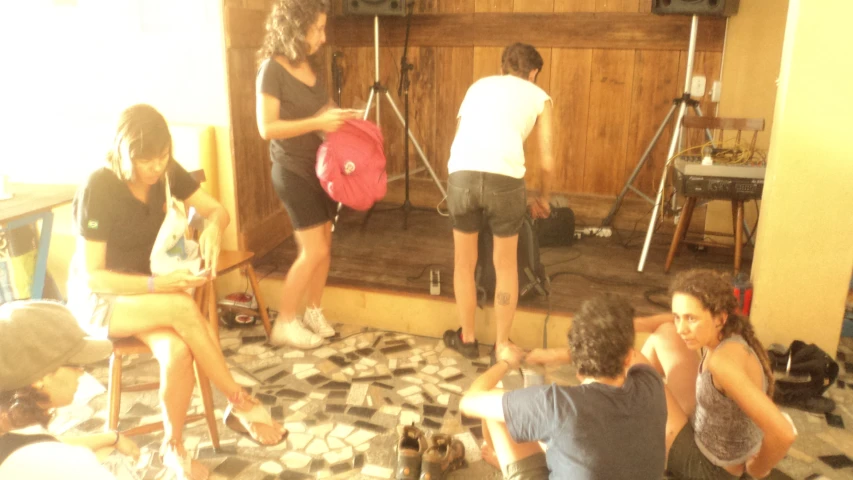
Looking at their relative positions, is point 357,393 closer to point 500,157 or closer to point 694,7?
point 500,157

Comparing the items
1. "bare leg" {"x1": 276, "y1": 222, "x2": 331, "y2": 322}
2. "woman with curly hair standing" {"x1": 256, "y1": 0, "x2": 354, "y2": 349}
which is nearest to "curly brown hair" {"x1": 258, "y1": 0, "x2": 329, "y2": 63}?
"woman with curly hair standing" {"x1": 256, "y1": 0, "x2": 354, "y2": 349}

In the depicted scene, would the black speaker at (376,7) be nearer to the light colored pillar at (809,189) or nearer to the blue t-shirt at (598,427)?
the light colored pillar at (809,189)

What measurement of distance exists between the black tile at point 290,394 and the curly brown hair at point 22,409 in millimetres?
1385

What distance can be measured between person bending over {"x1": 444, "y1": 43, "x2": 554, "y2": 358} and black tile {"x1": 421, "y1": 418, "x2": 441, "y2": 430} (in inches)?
22.2

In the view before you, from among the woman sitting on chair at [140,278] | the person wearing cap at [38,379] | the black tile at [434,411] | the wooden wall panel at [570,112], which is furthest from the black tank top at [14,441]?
the wooden wall panel at [570,112]

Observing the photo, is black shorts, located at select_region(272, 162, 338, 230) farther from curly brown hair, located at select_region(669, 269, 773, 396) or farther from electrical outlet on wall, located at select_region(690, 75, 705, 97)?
electrical outlet on wall, located at select_region(690, 75, 705, 97)

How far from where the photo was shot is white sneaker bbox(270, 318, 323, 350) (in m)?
3.14

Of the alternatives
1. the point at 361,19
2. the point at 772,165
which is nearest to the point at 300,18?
the point at 772,165

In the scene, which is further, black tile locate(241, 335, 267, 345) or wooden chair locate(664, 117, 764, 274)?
wooden chair locate(664, 117, 764, 274)

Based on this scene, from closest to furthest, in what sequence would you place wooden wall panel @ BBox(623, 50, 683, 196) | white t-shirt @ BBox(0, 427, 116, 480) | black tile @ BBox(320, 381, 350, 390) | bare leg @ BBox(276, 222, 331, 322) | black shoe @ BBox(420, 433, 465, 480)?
white t-shirt @ BBox(0, 427, 116, 480) < black shoe @ BBox(420, 433, 465, 480) < black tile @ BBox(320, 381, 350, 390) < bare leg @ BBox(276, 222, 331, 322) < wooden wall panel @ BBox(623, 50, 683, 196)

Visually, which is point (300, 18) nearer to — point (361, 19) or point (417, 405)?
point (417, 405)

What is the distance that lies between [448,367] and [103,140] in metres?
1.91

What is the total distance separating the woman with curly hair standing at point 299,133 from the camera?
2652mm

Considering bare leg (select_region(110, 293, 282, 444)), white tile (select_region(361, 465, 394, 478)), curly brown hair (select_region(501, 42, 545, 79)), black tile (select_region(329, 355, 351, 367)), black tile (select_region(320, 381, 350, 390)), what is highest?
curly brown hair (select_region(501, 42, 545, 79))
